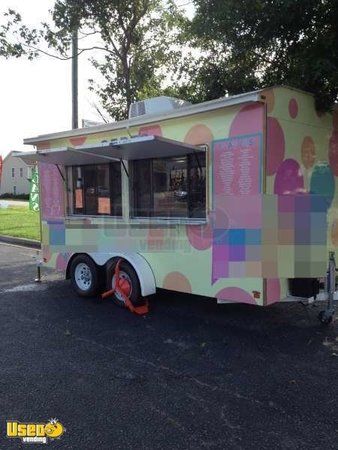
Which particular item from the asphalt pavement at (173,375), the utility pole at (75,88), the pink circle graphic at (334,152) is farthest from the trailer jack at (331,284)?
the utility pole at (75,88)

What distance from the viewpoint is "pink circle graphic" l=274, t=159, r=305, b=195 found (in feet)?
15.5

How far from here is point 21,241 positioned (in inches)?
497

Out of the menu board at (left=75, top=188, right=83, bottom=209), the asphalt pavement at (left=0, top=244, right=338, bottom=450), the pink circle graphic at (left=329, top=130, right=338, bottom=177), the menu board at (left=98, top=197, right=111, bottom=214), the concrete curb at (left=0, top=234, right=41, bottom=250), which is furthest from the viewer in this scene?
the concrete curb at (left=0, top=234, right=41, bottom=250)

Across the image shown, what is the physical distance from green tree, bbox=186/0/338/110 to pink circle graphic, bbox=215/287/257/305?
97.6 inches

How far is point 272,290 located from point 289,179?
1.28 metres

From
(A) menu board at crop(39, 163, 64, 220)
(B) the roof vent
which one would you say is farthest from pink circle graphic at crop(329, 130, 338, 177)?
(A) menu board at crop(39, 163, 64, 220)

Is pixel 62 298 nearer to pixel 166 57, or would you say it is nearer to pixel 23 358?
pixel 23 358

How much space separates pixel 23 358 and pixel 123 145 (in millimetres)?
2720

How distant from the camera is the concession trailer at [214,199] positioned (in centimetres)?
472

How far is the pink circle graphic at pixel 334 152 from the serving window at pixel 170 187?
5.56 ft

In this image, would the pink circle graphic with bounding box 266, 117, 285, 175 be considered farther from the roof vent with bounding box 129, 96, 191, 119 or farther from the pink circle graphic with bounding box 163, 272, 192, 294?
the roof vent with bounding box 129, 96, 191, 119

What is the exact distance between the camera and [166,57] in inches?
460

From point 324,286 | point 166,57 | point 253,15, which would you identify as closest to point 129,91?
point 166,57

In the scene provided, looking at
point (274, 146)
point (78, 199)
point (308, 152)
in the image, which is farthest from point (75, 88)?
point (274, 146)
